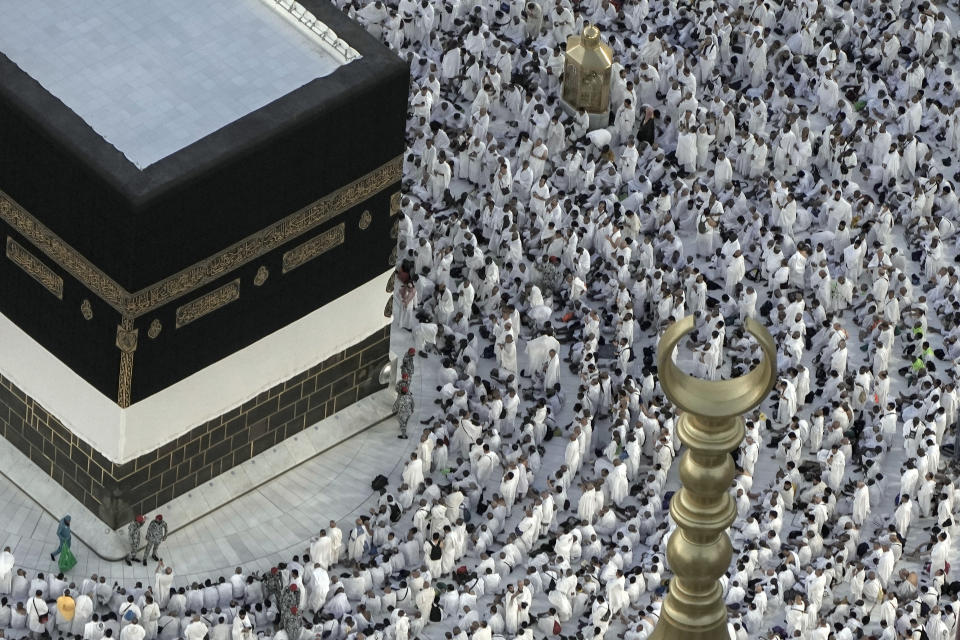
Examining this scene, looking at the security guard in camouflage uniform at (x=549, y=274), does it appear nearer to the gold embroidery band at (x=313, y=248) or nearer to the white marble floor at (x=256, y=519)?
the white marble floor at (x=256, y=519)

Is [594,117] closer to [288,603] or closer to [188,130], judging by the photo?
[188,130]

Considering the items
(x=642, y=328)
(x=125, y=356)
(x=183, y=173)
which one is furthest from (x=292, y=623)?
(x=642, y=328)

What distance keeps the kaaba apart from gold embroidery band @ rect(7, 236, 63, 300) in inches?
1.5

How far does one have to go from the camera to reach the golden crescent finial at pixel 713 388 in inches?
433

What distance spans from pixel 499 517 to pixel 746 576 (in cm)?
462

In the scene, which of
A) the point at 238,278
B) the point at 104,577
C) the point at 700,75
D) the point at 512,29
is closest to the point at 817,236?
the point at 700,75

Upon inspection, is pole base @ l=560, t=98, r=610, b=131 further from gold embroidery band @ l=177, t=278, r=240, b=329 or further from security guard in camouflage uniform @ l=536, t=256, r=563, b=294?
gold embroidery band @ l=177, t=278, r=240, b=329

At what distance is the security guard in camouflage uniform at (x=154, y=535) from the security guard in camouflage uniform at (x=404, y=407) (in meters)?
5.28

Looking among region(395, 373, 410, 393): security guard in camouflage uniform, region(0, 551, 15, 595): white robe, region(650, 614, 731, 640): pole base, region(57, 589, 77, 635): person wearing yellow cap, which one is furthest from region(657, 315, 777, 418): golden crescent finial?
region(395, 373, 410, 393): security guard in camouflage uniform

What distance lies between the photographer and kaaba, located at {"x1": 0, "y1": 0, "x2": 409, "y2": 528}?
34656 mm

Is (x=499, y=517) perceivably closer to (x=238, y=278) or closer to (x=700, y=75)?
(x=238, y=278)

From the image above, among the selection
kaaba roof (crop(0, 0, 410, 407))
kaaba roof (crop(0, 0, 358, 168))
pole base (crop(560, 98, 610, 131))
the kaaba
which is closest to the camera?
kaaba roof (crop(0, 0, 410, 407))

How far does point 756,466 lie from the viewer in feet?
133

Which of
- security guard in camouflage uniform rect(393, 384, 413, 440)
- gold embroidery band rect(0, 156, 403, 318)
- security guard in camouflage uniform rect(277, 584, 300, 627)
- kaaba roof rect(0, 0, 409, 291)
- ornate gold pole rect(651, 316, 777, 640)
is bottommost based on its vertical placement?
security guard in camouflage uniform rect(277, 584, 300, 627)
